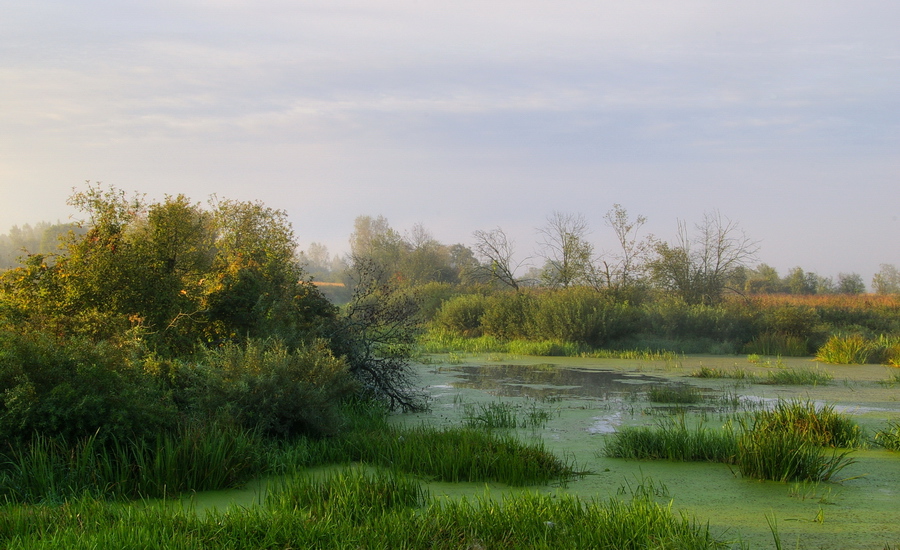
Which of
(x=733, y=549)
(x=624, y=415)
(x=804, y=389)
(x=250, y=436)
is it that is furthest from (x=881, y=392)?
(x=250, y=436)

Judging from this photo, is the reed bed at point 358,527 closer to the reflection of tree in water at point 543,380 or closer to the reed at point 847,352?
the reflection of tree in water at point 543,380

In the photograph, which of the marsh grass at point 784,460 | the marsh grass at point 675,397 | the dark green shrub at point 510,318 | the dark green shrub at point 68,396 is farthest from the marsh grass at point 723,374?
the dark green shrub at point 68,396

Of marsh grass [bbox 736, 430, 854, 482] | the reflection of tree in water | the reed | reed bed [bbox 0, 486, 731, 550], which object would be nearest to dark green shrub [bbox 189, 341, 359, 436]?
reed bed [bbox 0, 486, 731, 550]

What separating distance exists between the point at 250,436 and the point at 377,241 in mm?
50803

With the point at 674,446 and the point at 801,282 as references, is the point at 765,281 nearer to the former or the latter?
the point at 801,282

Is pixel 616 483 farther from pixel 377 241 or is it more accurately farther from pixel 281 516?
pixel 377 241

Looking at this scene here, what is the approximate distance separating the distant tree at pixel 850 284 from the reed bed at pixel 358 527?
186 ft

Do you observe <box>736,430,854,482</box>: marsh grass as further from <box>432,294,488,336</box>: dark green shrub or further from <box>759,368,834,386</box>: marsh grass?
<box>432,294,488,336</box>: dark green shrub

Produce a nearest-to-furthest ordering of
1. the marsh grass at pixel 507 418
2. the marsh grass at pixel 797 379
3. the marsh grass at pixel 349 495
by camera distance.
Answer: the marsh grass at pixel 349 495 → the marsh grass at pixel 507 418 → the marsh grass at pixel 797 379

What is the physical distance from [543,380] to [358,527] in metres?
10.6

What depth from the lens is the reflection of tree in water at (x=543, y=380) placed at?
13195 millimetres

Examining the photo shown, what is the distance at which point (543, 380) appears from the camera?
15000 millimetres

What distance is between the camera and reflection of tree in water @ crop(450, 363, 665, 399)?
1320cm

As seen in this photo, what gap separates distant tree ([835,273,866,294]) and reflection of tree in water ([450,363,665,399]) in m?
45.8
